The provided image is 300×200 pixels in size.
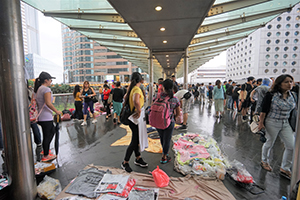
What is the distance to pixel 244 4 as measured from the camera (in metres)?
5.28

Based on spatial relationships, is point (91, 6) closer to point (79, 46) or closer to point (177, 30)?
point (177, 30)

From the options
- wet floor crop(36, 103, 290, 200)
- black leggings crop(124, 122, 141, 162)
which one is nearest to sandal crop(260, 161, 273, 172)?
wet floor crop(36, 103, 290, 200)

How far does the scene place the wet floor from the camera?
2.63 meters

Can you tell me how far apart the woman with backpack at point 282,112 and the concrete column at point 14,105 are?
403 cm

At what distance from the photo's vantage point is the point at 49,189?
239 cm

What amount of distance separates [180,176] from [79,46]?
3348 inches

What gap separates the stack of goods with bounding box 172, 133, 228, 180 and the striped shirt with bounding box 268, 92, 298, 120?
1.34m

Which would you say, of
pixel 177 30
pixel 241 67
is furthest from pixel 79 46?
pixel 177 30

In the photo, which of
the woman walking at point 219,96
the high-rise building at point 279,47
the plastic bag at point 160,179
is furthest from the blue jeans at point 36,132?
the high-rise building at point 279,47

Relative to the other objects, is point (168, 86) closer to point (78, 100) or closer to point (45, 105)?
point (45, 105)

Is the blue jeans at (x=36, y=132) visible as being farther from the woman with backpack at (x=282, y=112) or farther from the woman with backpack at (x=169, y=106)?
the woman with backpack at (x=282, y=112)

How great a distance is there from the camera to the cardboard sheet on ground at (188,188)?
2.29 m

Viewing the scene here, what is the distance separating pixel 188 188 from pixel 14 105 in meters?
Answer: 2.82

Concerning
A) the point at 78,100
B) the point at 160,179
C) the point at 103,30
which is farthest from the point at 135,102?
the point at 103,30
